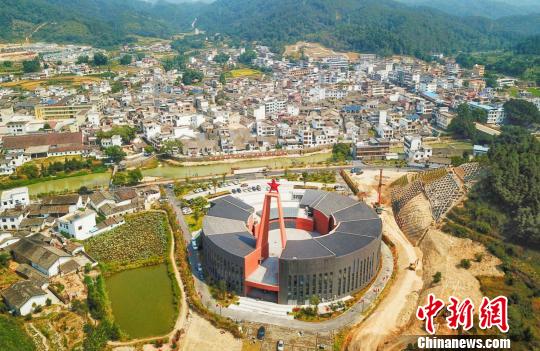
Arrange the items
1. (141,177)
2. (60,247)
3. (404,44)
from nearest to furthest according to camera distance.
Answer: (60,247), (141,177), (404,44)

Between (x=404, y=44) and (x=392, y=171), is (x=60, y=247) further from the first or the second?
(x=404, y=44)

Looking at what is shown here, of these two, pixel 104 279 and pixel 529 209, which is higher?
pixel 529 209

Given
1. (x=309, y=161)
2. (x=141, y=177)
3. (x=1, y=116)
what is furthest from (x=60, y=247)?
(x=1, y=116)

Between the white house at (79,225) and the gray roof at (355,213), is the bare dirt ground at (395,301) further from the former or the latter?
the white house at (79,225)

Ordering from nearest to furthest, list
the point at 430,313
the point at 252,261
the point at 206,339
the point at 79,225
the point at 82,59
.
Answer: the point at 430,313 < the point at 206,339 < the point at 252,261 < the point at 79,225 < the point at 82,59

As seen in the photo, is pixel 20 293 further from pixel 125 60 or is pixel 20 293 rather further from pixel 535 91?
pixel 125 60

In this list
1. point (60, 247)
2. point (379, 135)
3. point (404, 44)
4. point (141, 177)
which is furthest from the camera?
point (404, 44)

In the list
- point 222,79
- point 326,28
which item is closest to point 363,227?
point 222,79
